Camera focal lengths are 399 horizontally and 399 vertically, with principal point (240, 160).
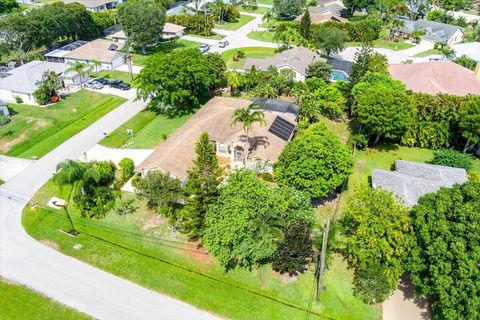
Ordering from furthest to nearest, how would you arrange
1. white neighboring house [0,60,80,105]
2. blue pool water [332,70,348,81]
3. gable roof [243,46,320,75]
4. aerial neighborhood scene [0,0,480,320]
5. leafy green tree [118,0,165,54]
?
leafy green tree [118,0,165,54], blue pool water [332,70,348,81], gable roof [243,46,320,75], white neighboring house [0,60,80,105], aerial neighborhood scene [0,0,480,320]

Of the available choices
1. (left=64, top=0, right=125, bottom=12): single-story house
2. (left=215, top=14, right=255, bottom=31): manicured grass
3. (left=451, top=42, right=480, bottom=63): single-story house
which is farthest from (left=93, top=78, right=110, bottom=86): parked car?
(left=451, top=42, right=480, bottom=63): single-story house

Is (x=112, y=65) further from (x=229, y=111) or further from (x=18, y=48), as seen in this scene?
(x=229, y=111)

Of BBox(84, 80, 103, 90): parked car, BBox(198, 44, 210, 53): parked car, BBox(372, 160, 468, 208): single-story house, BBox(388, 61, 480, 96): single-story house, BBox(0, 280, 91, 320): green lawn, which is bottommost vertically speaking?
BBox(0, 280, 91, 320): green lawn

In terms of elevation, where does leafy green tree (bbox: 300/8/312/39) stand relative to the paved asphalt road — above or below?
above

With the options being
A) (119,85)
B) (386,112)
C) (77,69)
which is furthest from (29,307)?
(119,85)

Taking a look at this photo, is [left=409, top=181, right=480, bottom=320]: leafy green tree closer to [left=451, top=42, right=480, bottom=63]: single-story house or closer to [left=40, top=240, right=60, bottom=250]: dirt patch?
[left=40, top=240, right=60, bottom=250]: dirt patch

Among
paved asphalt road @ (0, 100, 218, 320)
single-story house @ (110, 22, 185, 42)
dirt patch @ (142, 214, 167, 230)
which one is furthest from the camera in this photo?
single-story house @ (110, 22, 185, 42)

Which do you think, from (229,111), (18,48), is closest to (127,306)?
(229,111)

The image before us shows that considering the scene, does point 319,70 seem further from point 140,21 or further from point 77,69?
point 77,69
